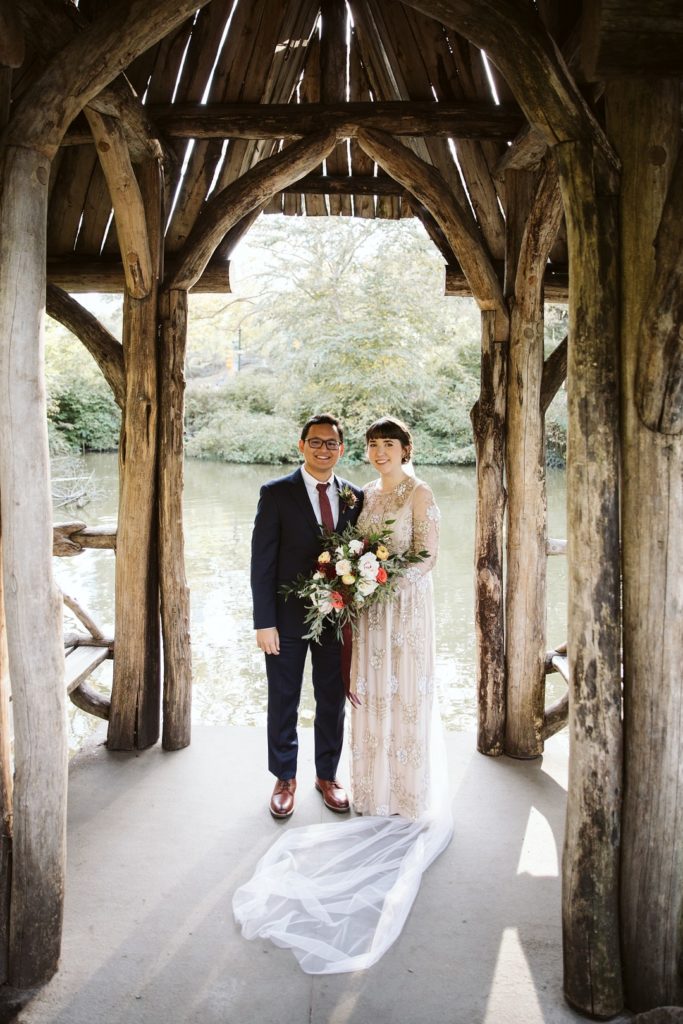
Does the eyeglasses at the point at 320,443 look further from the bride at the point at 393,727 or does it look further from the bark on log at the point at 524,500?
the bark on log at the point at 524,500

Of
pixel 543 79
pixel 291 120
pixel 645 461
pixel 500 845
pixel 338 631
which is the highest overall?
pixel 291 120

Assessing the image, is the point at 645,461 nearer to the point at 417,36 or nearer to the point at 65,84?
the point at 65,84

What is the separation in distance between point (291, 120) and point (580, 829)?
3.82 metres

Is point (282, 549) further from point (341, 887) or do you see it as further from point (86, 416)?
point (86, 416)

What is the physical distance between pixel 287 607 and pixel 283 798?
102 cm

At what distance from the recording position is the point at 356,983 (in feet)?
8.38

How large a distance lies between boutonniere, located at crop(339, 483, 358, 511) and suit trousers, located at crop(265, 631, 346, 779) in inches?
26.7

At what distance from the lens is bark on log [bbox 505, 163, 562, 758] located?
421 centimetres

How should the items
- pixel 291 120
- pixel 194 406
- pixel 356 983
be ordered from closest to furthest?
pixel 356 983 < pixel 291 120 < pixel 194 406

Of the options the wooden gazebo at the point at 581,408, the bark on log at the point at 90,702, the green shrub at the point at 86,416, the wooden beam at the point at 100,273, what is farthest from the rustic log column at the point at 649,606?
the green shrub at the point at 86,416

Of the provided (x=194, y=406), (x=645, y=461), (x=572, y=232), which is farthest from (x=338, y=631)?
(x=194, y=406)

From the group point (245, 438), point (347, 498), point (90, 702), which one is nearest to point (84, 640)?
point (90, 702)

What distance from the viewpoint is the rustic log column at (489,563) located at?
4.37 m

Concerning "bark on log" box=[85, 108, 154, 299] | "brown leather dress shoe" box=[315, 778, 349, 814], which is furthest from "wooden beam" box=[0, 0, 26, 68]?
"brown leather dress shoe" box=[315, 778, 349, 814]
